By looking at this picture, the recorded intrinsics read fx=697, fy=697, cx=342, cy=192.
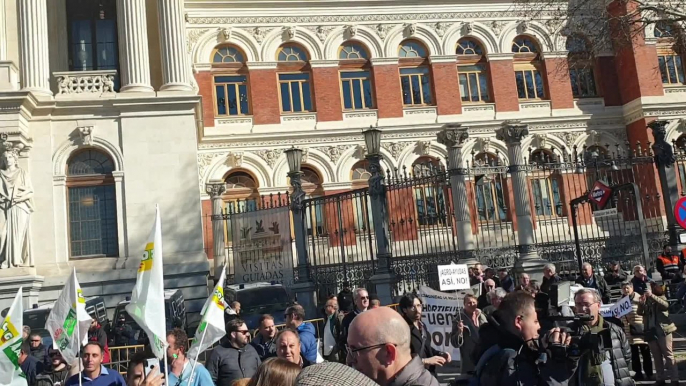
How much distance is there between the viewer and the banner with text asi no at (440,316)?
9.20m

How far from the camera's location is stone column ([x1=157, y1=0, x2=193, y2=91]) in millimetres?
20609

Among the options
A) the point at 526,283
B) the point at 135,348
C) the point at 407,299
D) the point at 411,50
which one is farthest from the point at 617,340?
the point at 411,50

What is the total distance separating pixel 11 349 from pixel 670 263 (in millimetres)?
14194

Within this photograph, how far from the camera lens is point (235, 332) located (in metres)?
7.14

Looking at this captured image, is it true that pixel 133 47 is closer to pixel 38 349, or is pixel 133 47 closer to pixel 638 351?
pixel 38 349

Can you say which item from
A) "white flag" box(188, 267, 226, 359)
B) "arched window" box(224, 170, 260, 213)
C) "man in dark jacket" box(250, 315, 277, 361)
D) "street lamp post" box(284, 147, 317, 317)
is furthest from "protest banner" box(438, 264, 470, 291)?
"arched window" box(224, 170, 260, 213)

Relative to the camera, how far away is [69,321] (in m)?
7.77

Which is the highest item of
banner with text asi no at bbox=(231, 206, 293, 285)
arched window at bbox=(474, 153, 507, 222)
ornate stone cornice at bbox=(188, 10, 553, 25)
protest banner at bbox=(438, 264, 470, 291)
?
ornate stone cornice at bbox=(188, 10, 553, 25)

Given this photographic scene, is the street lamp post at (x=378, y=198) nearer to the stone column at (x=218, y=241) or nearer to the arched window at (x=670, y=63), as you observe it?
the stone column at (x=218, y=241)

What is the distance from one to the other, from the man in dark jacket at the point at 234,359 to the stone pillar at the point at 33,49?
1500 centimetres

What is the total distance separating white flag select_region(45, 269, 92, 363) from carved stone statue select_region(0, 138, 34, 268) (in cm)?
1104

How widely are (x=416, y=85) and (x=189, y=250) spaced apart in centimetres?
1514

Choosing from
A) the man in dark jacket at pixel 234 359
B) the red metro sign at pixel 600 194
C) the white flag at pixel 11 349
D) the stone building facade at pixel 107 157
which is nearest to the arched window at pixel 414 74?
the stone building facade at pixel 107 157

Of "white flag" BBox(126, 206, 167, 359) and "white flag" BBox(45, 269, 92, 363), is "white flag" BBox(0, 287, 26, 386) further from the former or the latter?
"white flag" BBox(126, 206, 167, 359)
